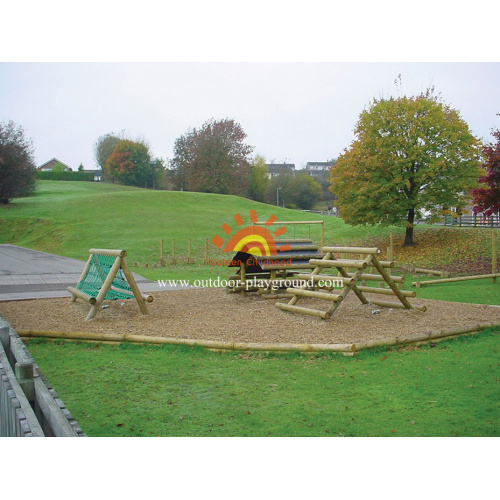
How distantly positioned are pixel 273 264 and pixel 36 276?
28.5 feet

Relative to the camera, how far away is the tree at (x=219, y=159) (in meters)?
47.3

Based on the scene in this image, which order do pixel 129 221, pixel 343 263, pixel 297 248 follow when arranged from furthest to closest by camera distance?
pixel 129 221 → pixel 297 248 → pixel 343 263

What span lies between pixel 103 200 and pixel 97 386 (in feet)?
121

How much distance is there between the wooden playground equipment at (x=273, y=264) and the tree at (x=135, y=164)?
47675mm

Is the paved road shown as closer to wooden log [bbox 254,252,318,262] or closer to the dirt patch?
the dirt patch

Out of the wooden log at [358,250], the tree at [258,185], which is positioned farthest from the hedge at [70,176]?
the wooden log at [358,250]

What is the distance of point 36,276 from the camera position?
51.1 ft

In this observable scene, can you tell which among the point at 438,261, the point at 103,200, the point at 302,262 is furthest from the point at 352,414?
the point at 103,200

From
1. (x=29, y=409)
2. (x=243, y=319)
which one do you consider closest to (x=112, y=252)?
(x=243, y=319)

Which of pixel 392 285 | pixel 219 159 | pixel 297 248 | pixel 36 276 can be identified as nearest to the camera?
pixel 392 285

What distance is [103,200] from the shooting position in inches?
1602

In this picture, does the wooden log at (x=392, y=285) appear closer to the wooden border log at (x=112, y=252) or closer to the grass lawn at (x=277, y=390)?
the grass lawn at (x=277, y=390)

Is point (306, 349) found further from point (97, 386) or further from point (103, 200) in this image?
point (103, 200)

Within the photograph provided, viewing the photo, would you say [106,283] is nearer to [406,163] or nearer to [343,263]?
[343,263]
